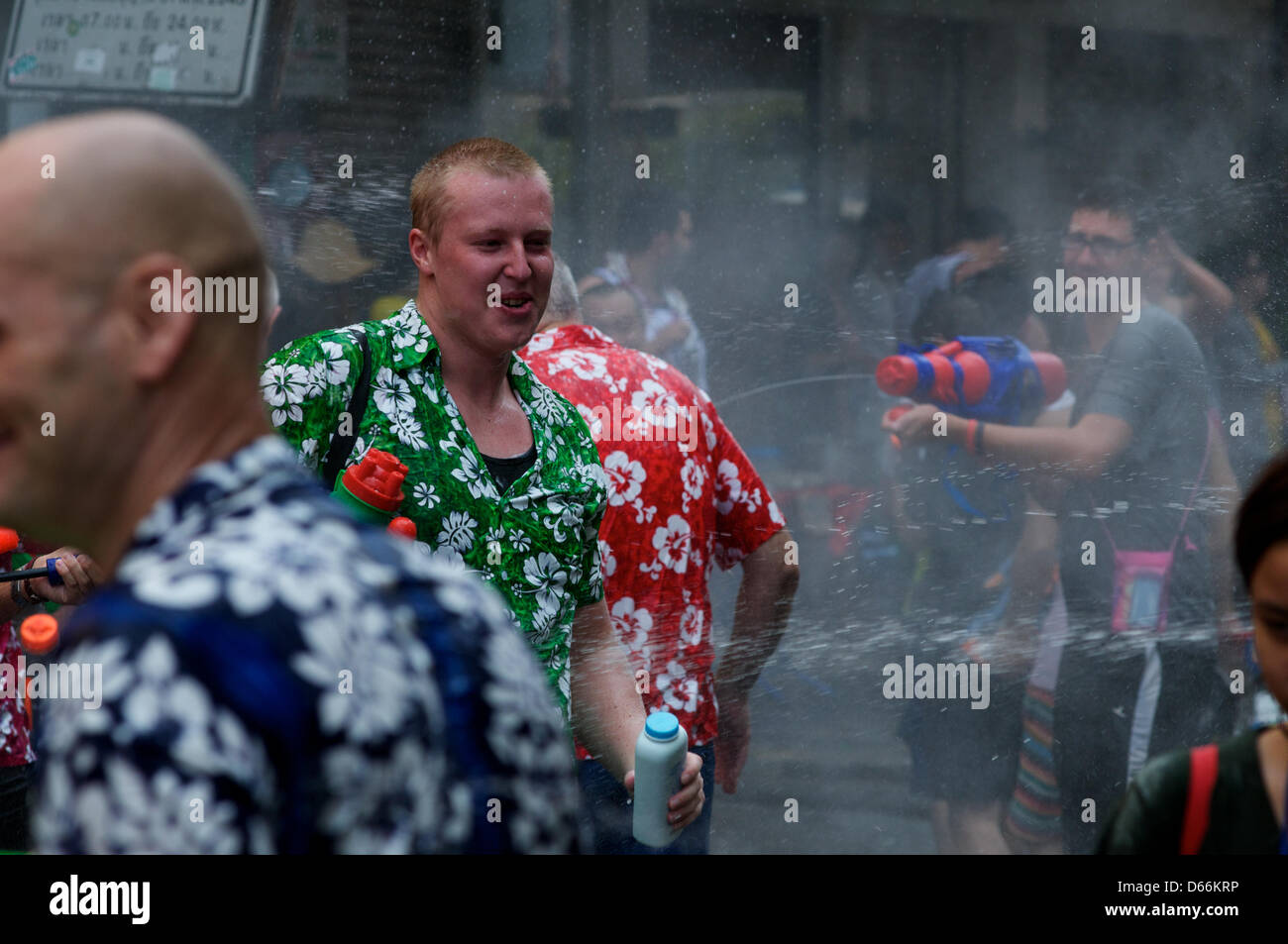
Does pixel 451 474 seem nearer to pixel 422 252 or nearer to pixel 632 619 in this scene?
pixel 422 252

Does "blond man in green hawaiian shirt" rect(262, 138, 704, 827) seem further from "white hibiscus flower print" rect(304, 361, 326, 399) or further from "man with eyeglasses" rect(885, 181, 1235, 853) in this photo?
"man with eyeglasses" rect(885, 181, 1235, 853)

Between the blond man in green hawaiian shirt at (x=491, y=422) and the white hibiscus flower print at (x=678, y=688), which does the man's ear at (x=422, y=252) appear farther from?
the white hibiscus flower print at (x=678, y=688)

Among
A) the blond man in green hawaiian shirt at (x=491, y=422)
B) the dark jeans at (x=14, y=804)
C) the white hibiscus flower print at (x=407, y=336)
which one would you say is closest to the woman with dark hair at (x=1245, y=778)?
the blond man in green hawaiian shirt at (x=491, y=422)

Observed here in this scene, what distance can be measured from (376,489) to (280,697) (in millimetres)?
1371

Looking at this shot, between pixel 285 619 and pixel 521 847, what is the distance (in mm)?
264

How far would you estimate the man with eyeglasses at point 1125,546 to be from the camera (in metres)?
4.00

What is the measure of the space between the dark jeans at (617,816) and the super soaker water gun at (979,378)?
134 centimetres

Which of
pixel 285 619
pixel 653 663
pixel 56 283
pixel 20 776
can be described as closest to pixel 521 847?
pixel 285 619

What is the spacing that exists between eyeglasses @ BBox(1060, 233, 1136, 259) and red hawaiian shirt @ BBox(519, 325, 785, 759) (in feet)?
5.56

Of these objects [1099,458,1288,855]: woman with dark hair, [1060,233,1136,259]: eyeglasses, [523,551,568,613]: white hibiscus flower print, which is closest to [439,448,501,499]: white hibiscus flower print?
[523,551,568,613]: white hibiscus flower print

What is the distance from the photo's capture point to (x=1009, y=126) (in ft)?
14.3

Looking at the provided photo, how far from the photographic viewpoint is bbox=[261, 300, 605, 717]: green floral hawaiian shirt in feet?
7.25

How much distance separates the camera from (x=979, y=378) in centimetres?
413

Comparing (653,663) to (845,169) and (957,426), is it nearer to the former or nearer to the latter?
(957,426)
